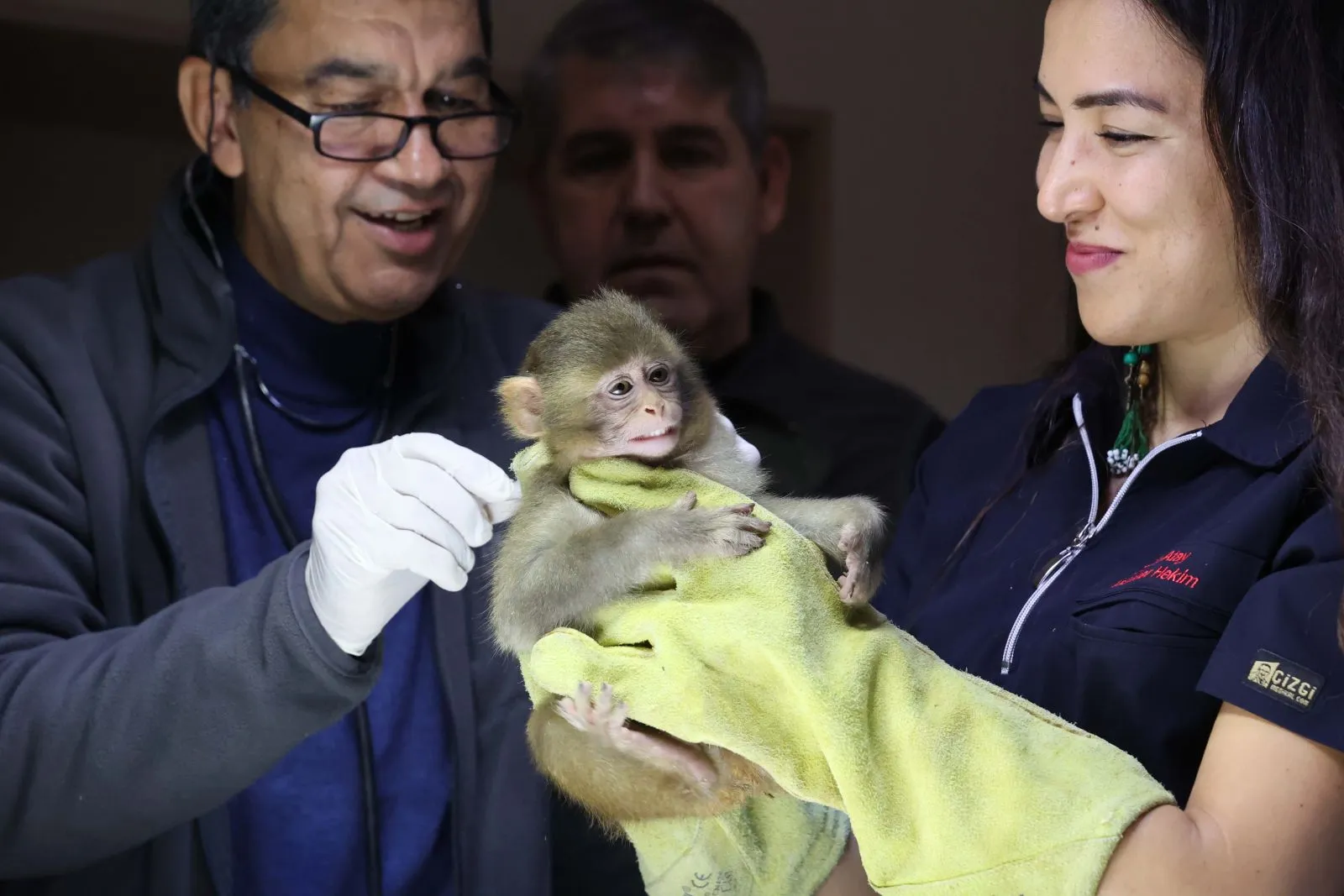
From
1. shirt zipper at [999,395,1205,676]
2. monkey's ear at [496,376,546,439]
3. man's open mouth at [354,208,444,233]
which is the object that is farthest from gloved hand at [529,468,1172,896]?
man's open mouth at [354,208,444,233]

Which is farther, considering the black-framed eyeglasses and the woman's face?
the black-framed eyeglasses

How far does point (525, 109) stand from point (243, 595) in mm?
901

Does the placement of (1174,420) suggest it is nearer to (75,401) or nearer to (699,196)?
(699,196)

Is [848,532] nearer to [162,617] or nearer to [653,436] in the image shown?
[653,436]

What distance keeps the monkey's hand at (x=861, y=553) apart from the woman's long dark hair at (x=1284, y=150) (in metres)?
0.50

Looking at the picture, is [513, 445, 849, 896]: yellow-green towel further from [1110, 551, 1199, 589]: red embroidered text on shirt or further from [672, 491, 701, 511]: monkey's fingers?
[1110, 551, 1199, 589]: red embroidered text on shirt

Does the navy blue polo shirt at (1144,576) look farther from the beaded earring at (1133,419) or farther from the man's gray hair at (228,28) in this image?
the man's gray hair at (228,28)

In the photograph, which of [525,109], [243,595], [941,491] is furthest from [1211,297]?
[243,595]

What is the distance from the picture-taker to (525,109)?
2.14 meters

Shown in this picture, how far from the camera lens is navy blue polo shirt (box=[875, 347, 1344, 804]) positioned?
1.36 m

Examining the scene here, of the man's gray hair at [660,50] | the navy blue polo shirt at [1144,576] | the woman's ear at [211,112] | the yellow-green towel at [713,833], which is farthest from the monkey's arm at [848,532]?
the woman's ear at [211,112]

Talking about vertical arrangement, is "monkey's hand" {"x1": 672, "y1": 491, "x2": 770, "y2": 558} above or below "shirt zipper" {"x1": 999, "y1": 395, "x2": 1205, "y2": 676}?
above

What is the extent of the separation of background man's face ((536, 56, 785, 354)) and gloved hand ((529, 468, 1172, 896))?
804mm

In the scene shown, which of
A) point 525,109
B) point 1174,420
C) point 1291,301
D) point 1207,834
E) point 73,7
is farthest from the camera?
point 525,109
